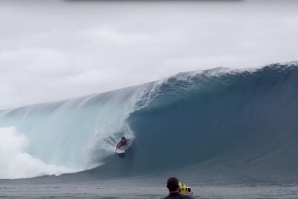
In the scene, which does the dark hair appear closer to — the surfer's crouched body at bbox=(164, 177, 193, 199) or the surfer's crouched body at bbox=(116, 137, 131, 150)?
the surfer's crouched body at bbox=(164, 177, 193, 199)

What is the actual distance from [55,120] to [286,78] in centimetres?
1104

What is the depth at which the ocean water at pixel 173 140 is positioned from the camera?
1811 cm

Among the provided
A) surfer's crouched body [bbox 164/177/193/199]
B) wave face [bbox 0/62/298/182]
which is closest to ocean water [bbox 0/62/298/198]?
wave face [bbox 0/62/298/182]

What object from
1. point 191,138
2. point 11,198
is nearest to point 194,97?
point 191,138

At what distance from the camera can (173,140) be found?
22516 millimetres

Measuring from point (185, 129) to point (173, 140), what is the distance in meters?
0.69

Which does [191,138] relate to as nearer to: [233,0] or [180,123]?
[180,123]

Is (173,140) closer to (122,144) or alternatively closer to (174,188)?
(122,144)

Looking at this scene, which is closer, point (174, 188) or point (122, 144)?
point (174, 188)

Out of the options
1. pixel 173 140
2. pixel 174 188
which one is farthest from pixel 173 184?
pixel 173 140

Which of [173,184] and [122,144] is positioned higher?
[122,144]

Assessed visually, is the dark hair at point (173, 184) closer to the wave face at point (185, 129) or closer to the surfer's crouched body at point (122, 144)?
the wave face at point (185, 129)

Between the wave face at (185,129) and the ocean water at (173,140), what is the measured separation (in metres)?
0.04

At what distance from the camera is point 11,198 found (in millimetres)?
15312
